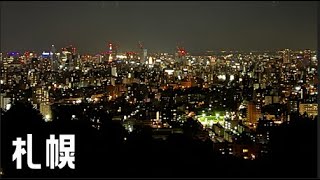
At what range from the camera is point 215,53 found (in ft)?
9.95

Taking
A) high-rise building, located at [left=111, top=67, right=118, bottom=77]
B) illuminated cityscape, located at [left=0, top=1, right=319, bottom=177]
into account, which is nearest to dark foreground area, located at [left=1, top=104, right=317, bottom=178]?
illuminated cityscape, located at [left=0, top=1, right=319, bottom=177]

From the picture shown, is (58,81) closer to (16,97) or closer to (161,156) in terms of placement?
(16,97)

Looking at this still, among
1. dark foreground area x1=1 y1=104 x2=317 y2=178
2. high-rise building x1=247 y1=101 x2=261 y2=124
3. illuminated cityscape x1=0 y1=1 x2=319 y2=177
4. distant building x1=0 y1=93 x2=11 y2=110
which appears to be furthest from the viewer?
high-rise building x1=247 y1=101 x2=261 y2=124

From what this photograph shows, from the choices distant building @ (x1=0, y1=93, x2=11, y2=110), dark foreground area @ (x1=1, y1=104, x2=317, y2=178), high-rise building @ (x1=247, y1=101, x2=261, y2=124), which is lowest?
dark foreground area @ (x1=1, y1=104, x2=317, y2=178)

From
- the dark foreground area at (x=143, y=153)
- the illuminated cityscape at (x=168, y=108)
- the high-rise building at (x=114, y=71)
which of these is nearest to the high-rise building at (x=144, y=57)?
the illuminated cityscape at (x=168, y=108)

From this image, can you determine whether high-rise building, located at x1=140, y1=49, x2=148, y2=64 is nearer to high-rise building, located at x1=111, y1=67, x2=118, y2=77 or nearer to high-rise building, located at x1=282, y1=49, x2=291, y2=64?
high-rise building, located at x1=111, y1=67, x2=118, y2=77

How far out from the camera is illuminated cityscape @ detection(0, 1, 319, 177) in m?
2.15

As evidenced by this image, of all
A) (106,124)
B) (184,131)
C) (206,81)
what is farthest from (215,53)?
(106,124)

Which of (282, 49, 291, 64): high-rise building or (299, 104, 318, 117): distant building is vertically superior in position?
(282, 49, 291, 64): high-rise building

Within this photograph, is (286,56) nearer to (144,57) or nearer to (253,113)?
(253,113)

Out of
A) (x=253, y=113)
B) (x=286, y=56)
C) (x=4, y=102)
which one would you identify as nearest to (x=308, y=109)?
(x=253, y=113)

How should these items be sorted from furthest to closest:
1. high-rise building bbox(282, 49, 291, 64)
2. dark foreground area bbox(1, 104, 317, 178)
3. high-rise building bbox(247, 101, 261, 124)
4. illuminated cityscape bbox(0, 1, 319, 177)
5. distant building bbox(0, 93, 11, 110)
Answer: high-rise building bbox(282, 49, 291, 64), high-rise building bbox(247, 101, 261, 124), distant building bbox(0, 93, 11, 110), illuminated cityscape bbox(0, 1, 319, 177), dark foreground area bbox(1, 104, 317, 178)

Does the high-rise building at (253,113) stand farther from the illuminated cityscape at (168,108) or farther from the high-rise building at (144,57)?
the high-rise building at (144,57)

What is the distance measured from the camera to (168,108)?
2705 millimetres
